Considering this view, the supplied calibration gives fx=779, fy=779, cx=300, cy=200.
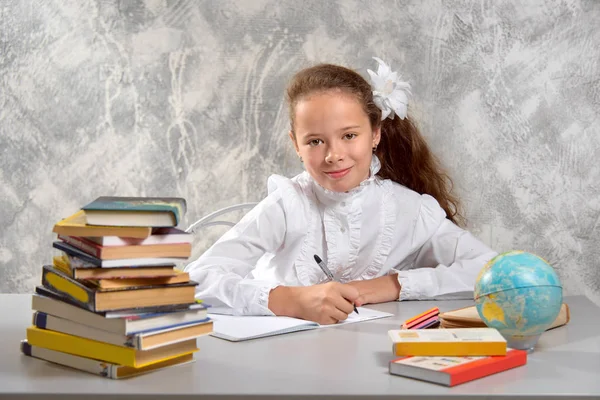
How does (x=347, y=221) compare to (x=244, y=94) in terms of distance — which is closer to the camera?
(x=347, y=221)

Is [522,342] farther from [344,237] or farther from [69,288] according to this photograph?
[344,237]

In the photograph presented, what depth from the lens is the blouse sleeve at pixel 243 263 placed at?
1688mm

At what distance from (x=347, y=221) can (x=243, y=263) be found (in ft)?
1.06

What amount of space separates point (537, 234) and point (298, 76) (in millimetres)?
1200

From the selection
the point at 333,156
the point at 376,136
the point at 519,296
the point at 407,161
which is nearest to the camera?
the point at 519,296

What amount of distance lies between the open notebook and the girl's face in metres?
0.51

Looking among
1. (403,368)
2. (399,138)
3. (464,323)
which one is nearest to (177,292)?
(403,368)

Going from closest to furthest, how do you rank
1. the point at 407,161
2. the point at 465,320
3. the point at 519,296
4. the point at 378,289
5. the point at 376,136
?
the point at 519,296, the point at 465,320, the point at 378,289, the point at 376,136, the point at 407,161

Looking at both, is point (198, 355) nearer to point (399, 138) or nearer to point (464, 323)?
point (464, 323)

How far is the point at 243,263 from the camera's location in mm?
2033

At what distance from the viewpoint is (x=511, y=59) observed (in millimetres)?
2770

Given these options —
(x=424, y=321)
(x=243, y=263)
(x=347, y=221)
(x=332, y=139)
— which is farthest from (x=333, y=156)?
(x=424, y=321)

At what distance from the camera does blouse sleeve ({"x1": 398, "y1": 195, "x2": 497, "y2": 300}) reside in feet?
6.36

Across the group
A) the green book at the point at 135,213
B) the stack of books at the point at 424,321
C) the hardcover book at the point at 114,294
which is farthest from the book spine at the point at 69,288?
the stack of books at the point at 424,321
